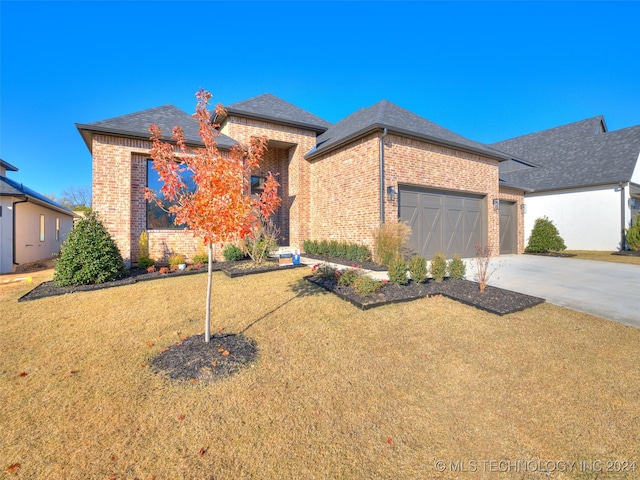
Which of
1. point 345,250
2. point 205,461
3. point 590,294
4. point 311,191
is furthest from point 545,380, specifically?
point 311,191

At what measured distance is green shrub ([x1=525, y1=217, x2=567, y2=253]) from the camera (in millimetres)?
13203

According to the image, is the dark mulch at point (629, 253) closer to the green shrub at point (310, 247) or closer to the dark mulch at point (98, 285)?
the green shrub at point (310, 247)

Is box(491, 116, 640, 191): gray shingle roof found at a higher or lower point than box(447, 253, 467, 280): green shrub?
higher

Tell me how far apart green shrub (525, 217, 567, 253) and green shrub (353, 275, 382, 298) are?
12334mm

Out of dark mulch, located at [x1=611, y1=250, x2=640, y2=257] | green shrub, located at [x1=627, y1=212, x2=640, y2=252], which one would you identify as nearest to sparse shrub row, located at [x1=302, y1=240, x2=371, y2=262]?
dark mulch, located at [x1=611, y1=250, x2=640, y2=257]

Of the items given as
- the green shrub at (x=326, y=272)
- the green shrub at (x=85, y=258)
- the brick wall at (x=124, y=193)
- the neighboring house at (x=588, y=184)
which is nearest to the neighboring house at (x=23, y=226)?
the brick wall at (x=124, y=193)

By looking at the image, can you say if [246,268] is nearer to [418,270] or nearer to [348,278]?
[348,278]

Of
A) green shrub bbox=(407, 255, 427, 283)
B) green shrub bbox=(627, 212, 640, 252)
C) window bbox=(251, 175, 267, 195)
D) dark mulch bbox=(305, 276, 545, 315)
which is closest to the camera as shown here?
dark mulch bbox=(305, 276, 545, 315)

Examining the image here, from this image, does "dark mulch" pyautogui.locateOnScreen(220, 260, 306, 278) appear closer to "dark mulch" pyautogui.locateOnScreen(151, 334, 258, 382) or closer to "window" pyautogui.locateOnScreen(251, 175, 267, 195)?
"dark mulch" pyautogui.locateOnScreen(151, 334, 258, 382)

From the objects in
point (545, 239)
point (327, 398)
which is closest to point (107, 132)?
point (327, 398)

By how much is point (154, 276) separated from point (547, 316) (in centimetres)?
860

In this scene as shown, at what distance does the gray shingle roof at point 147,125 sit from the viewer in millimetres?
8697

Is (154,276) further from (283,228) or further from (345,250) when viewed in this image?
(283,228)

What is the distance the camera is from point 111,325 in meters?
4.43
